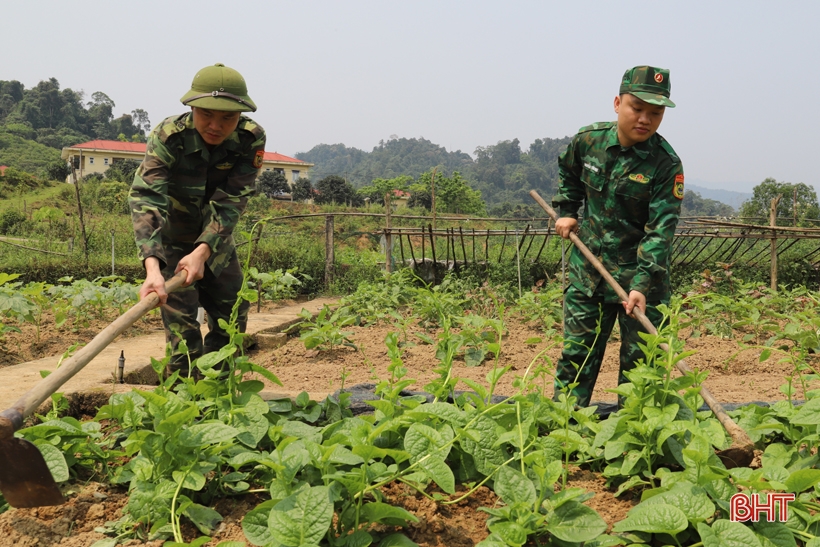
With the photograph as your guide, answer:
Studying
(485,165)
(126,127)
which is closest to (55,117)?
(126,127)

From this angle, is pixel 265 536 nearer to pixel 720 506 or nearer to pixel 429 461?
pixel 429 461

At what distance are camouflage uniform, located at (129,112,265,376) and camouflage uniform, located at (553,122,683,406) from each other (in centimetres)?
172

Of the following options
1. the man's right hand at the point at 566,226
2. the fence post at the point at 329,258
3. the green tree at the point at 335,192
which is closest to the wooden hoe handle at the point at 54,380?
the man's right hand at the point at 566,226

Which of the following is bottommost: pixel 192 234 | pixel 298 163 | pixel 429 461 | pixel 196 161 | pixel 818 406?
pixel 429 461

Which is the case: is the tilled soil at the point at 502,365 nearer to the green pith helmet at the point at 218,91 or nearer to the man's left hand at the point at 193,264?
the man's left hand at the point at 193,264

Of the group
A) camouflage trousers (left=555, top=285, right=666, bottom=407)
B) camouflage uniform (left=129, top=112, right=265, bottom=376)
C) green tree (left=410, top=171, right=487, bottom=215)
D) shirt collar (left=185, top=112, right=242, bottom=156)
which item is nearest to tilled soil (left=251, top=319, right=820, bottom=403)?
camouflage trousers (left=555, top=285, right=666, bottom=407)

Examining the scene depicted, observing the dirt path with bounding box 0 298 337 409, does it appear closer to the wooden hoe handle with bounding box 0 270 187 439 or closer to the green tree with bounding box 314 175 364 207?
the wooden hoe handle with bounding box 0 270 187 439

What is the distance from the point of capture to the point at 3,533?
1.78 metres

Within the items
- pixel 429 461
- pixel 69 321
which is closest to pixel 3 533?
pixel 429 461

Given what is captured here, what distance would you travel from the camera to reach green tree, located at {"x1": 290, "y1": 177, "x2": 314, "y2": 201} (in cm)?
4603

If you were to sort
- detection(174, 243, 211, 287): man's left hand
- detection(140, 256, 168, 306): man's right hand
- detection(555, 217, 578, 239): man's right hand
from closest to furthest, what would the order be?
1. detection(140, 256, 168, 306): man's right hand
2. detection(174, 243, 211, 287): man's left hand
3. detection(555, 217, 578, 239): man's right hand

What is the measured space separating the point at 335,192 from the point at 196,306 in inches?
1745

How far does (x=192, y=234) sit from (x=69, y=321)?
12.0 feet

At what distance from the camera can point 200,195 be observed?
336 centimetres
